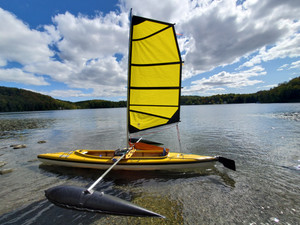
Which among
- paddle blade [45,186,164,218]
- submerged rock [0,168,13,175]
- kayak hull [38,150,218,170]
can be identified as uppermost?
paddle blade [45,186,164,218]

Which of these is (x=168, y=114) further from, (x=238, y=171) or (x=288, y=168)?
(x=288, y=168)

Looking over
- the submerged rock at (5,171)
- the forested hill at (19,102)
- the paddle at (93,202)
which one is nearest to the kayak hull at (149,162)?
the paddle at (93,202)

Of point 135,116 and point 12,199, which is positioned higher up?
point 135,116

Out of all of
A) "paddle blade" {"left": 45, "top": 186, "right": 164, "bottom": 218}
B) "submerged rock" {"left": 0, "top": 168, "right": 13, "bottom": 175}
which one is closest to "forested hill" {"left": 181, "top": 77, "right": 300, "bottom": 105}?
"paddle blade" {"left": 45, "top": 186, "right": 164, "bottom": 218}

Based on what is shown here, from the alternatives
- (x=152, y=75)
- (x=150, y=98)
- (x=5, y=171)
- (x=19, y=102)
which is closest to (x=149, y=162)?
(x=150, y=98)

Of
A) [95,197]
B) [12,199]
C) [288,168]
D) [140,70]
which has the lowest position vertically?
[12,199]

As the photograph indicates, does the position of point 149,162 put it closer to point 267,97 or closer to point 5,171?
point 5,171

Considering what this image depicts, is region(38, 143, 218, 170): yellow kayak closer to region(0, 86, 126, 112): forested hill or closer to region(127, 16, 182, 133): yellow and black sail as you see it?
region(127, 16, 182, 133): yellow and black sail

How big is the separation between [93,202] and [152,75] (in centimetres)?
649

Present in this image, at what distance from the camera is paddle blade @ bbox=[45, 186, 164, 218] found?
3760mm

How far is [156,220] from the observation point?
4.83 metres

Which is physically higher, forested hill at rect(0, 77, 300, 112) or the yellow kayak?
forested hill at rect(0, 77, 300, 112)

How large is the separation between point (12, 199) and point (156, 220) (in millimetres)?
6379

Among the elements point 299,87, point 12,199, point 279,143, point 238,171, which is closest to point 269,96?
point 299,87
